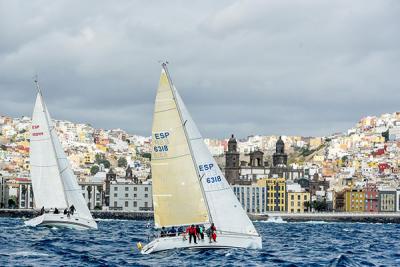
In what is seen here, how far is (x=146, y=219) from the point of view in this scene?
447 ft

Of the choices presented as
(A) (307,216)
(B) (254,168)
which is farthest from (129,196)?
(B) (254,168)

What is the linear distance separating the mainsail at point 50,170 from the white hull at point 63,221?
64 centimetres

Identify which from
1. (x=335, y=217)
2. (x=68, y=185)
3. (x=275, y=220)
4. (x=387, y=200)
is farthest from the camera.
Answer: (x=387, y=200)

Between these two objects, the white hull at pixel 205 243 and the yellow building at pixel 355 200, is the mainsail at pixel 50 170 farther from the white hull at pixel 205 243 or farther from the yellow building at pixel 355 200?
the yellow building at pixel 355 200

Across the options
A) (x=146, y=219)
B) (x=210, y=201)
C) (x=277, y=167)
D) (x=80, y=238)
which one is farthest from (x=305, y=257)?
(x=277, y=167)

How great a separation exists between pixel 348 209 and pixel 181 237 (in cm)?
12146

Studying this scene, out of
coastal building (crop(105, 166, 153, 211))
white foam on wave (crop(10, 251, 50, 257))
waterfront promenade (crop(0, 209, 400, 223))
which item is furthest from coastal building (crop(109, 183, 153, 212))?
white foam on wave (crop(10, 251, 50, 257))

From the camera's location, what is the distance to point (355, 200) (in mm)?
152125

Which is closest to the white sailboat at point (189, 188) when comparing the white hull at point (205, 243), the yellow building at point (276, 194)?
the white hull at point (205, 243)

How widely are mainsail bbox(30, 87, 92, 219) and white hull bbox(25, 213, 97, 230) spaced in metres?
0.64

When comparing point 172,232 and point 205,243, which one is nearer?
point 205,243

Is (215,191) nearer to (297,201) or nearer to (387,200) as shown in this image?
(297,201)

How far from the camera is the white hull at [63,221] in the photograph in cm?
5381

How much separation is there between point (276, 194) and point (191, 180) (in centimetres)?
11481
